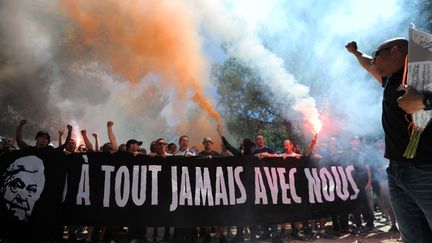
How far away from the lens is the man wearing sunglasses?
185cm

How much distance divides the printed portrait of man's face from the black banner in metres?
0.01

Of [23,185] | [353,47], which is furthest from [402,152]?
[23,185]

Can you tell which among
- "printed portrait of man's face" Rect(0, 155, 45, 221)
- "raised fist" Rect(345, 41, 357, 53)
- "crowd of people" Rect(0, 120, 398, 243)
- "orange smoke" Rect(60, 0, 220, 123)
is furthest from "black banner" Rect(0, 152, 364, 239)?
"orange smoke" Rect(60, 0, 220, 123)

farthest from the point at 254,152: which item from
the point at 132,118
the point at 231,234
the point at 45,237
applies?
the point at 132,118

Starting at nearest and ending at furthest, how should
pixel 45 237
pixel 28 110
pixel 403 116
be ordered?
pixel 403 116
pixel 45 237
pixel 28 110

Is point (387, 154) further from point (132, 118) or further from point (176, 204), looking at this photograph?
point (132, 118)

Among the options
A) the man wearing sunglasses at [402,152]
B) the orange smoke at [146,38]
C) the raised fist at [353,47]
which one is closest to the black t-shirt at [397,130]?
the man wearing sunglasses at [402,152]

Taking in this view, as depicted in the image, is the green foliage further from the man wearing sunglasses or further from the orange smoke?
the man wearing sunglasses

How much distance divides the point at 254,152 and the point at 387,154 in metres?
4.41

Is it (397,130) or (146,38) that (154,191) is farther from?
(146,38)

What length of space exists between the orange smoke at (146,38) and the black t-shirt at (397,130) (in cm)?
1091

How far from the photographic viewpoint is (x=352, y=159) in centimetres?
639

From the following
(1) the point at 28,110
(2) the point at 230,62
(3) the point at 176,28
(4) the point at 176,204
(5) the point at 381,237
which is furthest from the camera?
(1) the point at 28,110

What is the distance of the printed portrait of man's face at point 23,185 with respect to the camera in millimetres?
5066
